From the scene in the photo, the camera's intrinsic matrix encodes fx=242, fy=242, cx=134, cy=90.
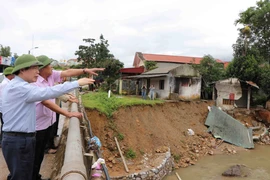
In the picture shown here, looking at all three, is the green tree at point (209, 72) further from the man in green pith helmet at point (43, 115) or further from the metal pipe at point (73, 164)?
the metal pipe at point (73, 164)

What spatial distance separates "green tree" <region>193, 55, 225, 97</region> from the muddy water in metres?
7.86

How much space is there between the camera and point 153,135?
52.6 feet

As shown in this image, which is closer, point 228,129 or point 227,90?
point 228,129

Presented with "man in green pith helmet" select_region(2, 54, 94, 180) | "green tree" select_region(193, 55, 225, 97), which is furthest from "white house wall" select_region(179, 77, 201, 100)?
"man in green pith helmet" select_region(2, 54, 94, 180)

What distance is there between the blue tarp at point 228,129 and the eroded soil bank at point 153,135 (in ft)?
2.12

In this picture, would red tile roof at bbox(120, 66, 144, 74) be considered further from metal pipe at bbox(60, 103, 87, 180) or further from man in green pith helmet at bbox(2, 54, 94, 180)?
man in green pith helmet at bbox(2, 54, 94, 180)

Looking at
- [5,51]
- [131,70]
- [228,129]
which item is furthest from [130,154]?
[5,51]

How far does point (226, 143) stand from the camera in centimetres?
1864

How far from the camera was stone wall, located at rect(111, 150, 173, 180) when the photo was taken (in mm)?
11366

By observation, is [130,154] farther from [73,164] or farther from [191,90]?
[73,164]

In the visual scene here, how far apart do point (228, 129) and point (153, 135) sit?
7.23 meters

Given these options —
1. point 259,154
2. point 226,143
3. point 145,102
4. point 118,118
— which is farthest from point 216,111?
point 118,118

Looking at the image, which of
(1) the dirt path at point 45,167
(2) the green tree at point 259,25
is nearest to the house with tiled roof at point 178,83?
(2) the green tree at point 259,25

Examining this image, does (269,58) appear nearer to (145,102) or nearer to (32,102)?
(145,102)
